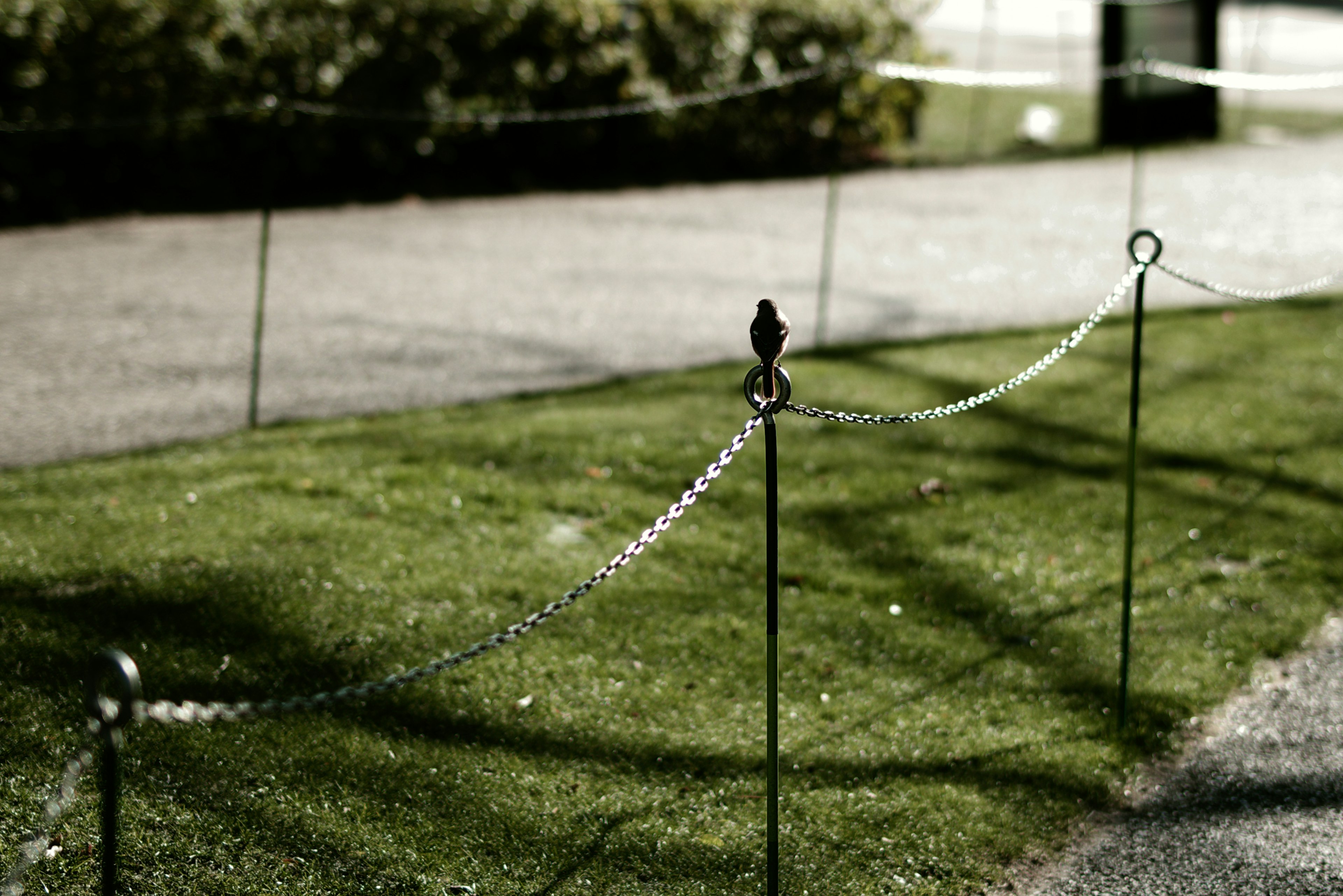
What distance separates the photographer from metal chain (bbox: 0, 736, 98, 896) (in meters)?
2.38

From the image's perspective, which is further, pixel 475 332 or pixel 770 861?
pixel 475 332

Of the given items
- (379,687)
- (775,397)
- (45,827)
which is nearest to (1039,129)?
(775,397)

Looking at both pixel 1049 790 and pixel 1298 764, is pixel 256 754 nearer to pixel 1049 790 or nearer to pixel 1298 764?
pixel 1049 790

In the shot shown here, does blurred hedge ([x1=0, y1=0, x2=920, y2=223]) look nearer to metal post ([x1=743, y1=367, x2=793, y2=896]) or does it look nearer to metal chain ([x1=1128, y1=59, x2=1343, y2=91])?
metal chain ([x1=1128, y1=59, x2=1343, y2=91])

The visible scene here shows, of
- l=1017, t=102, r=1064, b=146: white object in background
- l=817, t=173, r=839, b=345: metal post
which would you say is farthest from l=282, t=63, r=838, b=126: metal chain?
l=1017, t=102, r=1064, b=146: white object in background

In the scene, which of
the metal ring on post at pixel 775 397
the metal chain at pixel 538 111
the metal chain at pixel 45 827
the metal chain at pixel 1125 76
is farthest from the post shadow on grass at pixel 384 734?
the metal chain at pixel 1125 76

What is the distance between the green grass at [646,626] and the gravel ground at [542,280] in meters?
0.90

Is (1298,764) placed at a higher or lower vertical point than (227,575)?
lower

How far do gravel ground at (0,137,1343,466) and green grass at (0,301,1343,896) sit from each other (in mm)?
901

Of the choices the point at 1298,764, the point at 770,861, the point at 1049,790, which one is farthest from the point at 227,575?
the point at 1298,764

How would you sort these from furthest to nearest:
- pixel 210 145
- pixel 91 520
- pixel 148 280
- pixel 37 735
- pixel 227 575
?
1. pixel 210 145
2. pixel 148 280
3. pixel 91 520
4. pixel 227 575
5. pixel 37 735

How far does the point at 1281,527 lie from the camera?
631cm

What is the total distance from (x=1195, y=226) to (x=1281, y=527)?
6.85 metres

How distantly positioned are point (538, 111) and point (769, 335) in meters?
11.1
